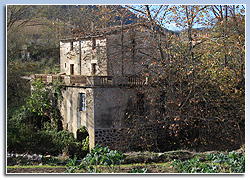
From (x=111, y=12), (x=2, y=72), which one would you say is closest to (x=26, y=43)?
(x=111, y=12)

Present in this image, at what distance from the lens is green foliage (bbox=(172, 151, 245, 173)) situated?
5.70 meters

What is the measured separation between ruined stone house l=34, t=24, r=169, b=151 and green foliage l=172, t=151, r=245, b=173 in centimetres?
218

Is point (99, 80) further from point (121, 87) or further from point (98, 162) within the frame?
point (98, 162)

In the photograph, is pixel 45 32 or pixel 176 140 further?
pixel 45 32

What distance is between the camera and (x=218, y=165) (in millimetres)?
5910

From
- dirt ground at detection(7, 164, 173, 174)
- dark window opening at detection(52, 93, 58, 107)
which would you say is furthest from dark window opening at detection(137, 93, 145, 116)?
dark window opening at detection(52, 93, 58, 107)

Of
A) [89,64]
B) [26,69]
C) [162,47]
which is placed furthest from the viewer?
[26,69]

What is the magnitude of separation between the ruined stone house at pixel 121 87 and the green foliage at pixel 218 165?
218 cm

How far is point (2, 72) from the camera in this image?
19.7 ft

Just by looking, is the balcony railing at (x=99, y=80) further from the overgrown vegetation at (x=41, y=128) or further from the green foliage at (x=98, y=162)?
the green foliage at (x=98, y=162)

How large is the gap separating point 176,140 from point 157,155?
64.0 inches

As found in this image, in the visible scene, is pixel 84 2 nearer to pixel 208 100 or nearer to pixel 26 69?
pixel 208 100

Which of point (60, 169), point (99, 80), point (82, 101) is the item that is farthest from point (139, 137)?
point (60, 169)

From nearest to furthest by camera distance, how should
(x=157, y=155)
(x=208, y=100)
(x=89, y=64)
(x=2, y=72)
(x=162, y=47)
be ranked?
(x=2, y=72) → (x=157, y=155) → (x=208, y=100) → (x=162, y=47) → (x=89, y=64)
